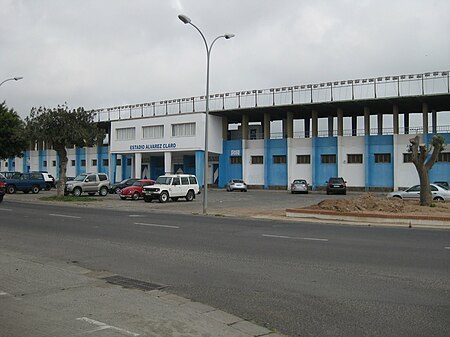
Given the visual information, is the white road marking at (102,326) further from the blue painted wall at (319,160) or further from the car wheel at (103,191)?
the blue painted wall at (319,160)

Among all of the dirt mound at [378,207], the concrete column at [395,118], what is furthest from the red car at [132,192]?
the concrete column at [395,118]

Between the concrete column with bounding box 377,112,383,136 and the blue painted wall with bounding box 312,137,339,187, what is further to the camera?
the blue painted wall with bounding box 312,137,339,187

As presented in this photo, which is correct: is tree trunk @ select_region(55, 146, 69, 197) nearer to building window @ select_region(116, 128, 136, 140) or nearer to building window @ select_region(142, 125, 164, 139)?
building window @ select_region(142, 125, 164, 139)

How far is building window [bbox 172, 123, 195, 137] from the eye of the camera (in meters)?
59.2

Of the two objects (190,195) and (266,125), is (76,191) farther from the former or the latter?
(266,125)

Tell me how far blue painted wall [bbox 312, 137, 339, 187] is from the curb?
110 feet

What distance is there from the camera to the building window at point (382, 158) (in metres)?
51.4

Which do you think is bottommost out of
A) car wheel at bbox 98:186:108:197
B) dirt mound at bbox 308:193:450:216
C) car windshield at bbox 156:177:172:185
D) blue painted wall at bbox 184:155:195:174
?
dirt mound at bbox 308:193:450:216

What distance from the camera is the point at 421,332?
550cm

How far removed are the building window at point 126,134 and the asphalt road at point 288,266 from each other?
48.4 m

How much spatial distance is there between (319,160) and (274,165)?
5.74 m

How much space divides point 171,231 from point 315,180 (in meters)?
41.2

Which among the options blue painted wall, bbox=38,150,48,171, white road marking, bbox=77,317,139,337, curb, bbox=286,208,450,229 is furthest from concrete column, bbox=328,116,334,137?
white road marking, bbox=77,317,139,337

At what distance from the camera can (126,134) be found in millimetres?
66062
